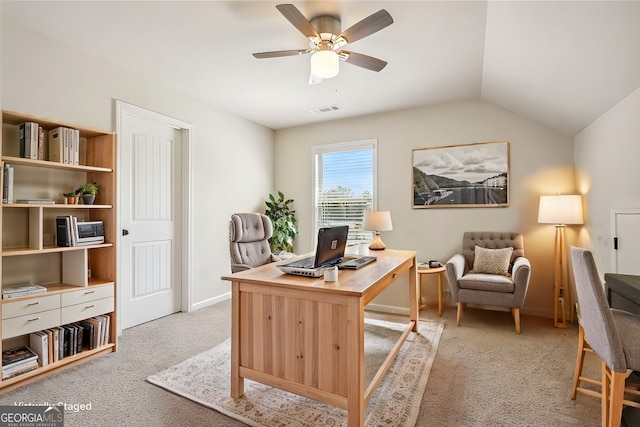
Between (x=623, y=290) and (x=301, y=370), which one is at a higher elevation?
(x=623, y=290)

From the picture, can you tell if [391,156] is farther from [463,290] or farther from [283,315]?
[283,315]

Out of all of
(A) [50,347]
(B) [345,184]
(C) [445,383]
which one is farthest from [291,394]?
(B) [345,184]

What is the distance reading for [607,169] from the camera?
265 cm

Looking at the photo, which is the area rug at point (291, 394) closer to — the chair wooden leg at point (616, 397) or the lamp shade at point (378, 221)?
the chair wooden leg at point (616, 397)

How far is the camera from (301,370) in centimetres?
178

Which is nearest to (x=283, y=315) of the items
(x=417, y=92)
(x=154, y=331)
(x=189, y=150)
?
(x=154, y=331)

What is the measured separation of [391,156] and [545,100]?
177 centimetres

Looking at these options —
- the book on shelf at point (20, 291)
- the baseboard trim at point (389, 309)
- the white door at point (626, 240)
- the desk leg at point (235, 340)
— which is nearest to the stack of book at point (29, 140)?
the book on shelf at point (20, 291)

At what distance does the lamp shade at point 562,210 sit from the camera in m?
3.14

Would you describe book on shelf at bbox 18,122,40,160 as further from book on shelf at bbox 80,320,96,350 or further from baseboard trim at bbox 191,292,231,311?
baseboard trim at bbox 191,292,231,311

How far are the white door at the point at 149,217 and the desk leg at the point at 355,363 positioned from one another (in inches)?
104

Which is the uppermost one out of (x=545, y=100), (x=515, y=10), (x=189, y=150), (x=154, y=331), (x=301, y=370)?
(x=515, y=10)

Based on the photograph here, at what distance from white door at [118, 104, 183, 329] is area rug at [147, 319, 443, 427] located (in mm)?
1226

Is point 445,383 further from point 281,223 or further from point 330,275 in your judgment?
point 281,223
